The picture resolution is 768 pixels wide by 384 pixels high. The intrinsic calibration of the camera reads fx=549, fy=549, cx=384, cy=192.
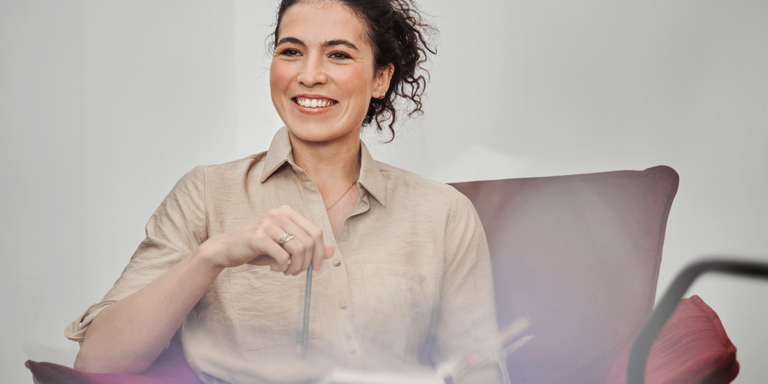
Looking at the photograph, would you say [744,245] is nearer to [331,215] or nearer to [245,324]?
[331,215]

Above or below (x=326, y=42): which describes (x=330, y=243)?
below

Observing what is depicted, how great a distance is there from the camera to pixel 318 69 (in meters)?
0.77

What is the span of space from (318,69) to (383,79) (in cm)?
14

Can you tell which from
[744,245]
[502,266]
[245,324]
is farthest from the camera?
[744,245]

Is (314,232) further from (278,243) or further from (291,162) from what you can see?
(291,162)

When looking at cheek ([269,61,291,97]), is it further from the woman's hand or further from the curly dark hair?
the woman's hand

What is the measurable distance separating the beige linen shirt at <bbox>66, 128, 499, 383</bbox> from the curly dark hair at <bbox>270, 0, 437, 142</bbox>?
0.17 metres

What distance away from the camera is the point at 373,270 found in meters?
0.75

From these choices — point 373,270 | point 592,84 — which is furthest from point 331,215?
point 592,84

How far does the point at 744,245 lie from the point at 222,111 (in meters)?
1.04

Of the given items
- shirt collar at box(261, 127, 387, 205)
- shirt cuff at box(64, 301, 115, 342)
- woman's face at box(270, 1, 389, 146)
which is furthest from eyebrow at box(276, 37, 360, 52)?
shirt cuff at box(64, 301, 115, 342)

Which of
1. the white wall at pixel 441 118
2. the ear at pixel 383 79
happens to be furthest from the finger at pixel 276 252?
the white wall at pixel 441 118

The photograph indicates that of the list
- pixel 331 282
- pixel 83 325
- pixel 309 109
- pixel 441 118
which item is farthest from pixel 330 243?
pixel 441 118

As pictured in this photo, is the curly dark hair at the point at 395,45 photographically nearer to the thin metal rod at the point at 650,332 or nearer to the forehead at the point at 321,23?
the forehead at the point at 321,23
